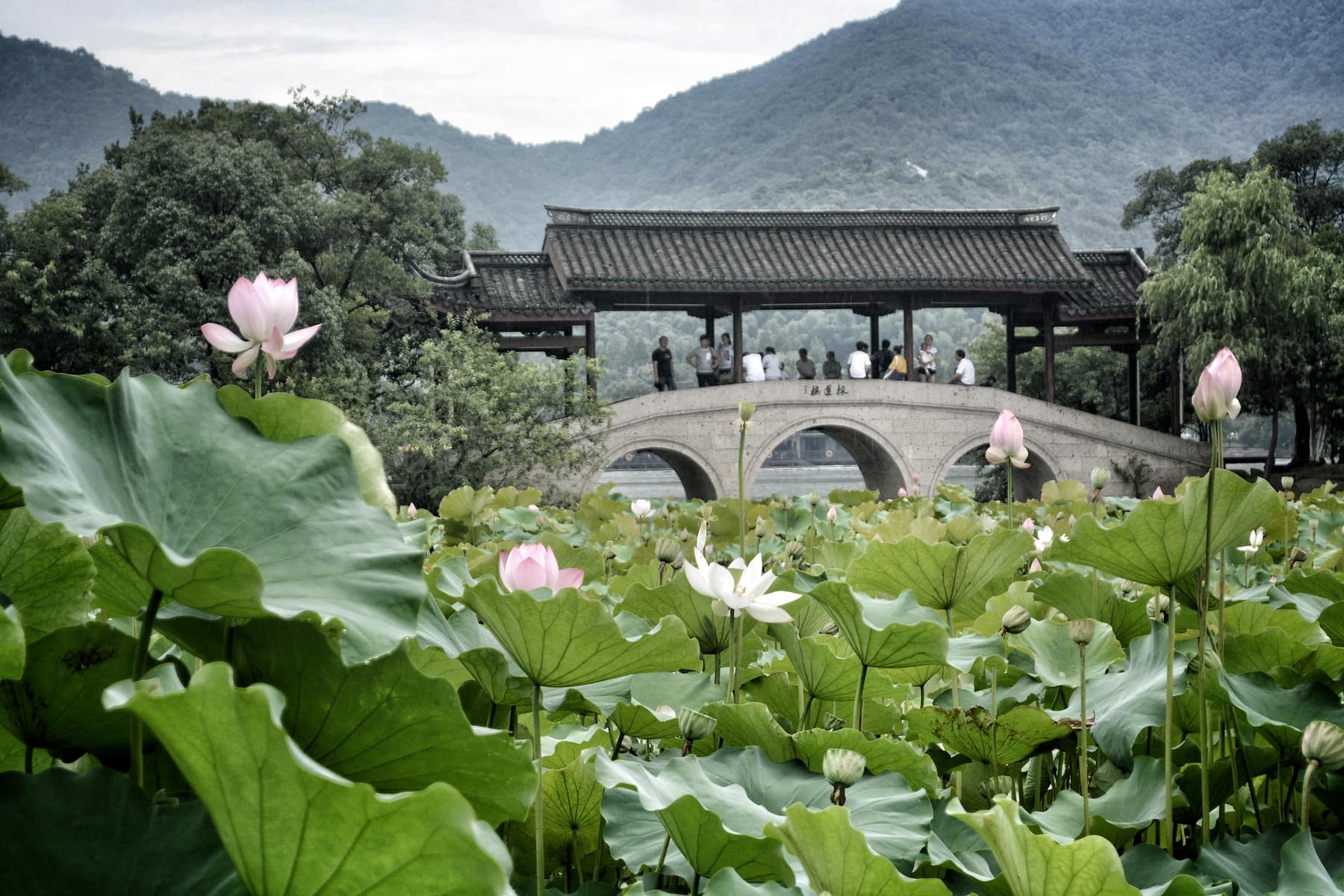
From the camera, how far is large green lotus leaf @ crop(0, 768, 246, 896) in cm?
44

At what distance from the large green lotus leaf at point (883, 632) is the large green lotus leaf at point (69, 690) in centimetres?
55

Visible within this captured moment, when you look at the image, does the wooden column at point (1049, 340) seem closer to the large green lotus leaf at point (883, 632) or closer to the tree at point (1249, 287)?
the tree at point (1249, 287)

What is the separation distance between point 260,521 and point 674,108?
3126 inches

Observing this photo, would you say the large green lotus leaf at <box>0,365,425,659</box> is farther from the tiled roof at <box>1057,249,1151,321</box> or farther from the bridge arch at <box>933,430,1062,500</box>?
the tiled roof at <box>1057,249,1151,321</box>

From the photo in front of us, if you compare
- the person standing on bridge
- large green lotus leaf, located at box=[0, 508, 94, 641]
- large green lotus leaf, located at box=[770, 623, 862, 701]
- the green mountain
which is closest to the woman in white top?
the person standing on bridge

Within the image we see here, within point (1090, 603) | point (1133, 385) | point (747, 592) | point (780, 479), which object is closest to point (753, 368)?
point (1133, 385)

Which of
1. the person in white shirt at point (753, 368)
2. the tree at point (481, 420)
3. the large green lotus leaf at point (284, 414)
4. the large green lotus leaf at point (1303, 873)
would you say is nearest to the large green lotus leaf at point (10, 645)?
the large green lotus leaf at point (284, 414)

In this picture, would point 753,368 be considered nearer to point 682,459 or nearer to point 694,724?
point 682,459

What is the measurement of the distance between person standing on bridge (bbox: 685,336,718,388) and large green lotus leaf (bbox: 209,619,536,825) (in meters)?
13.3

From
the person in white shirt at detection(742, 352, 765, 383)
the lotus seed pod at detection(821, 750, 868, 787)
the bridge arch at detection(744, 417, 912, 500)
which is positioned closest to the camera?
the lotus seed pod at detection(821, 750, 868, 787)

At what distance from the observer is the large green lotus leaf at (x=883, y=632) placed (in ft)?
2.96

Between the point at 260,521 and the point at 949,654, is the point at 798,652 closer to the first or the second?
the point at 949,654

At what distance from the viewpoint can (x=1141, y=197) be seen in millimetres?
20109

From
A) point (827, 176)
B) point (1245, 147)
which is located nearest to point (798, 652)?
point (827, 176)
